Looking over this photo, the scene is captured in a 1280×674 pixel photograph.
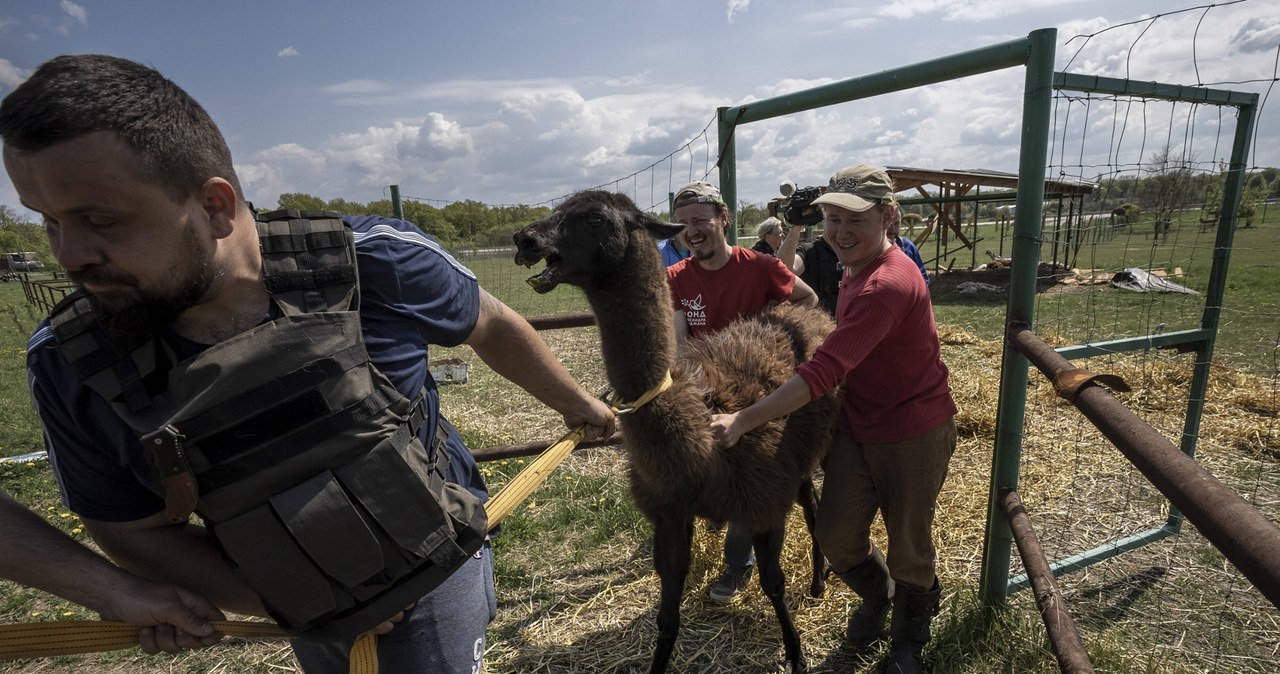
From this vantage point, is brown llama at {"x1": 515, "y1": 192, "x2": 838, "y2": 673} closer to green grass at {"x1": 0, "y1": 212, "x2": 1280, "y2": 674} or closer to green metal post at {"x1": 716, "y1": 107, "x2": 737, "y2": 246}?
green grass at {"x1": 0, "y1": 212, "x2": 1280, "y2": 674}

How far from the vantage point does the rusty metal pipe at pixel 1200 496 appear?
38.6 inches

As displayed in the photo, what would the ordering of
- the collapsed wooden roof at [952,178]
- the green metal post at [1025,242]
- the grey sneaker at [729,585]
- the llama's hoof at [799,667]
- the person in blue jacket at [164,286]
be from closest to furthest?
the person in blue jacket at [164,286] < the green metal post at [1025,242] < the llama's hoof at [799,667] < the grey sneaker at [729,585] < the collapsed wooden roof at [952,178]

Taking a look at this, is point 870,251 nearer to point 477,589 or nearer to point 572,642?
point 477,589

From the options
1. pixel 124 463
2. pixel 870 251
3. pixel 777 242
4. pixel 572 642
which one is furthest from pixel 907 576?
pixel 777 242

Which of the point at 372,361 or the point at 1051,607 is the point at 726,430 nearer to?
the point at 1051,607

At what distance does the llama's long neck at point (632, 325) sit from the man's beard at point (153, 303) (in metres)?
1.65

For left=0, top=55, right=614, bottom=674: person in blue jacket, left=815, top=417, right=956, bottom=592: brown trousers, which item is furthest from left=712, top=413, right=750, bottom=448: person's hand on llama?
left=0, top=55, right=614, bottom=674: person in blue jacket

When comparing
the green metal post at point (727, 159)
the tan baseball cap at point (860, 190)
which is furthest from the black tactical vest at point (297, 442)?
the green metal post at point (727, 159)

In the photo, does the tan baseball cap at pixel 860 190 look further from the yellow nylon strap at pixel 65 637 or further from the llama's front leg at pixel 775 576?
the yellow nylon strap at pixel 65 637

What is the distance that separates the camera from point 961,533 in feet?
13.3

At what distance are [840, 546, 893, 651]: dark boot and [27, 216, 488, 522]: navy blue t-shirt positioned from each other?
194 centimetres

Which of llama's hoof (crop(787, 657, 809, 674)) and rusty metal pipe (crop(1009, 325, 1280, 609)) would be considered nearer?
rusty metal pipe (crop(1009, 325, 1280, 609))

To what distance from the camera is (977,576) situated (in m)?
3.58

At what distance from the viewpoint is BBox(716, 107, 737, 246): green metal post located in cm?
378
